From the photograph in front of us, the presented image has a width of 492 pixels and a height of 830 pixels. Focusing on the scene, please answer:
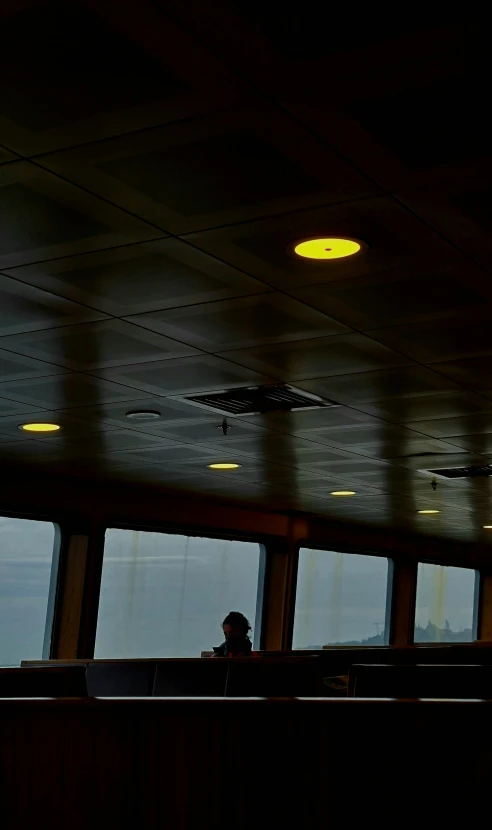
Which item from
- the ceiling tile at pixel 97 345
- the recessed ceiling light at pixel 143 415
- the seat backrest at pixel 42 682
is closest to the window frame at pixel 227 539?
the recessed ceiling light at pixel 143 415

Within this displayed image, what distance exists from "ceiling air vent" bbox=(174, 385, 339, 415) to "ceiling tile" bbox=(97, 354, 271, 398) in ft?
0.45

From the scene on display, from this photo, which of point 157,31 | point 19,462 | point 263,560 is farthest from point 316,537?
point 157,31

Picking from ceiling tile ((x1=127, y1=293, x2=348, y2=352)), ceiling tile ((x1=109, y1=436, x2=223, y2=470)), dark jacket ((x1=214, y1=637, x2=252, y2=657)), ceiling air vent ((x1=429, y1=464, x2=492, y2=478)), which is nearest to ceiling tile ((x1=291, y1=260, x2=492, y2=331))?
ceiling tile ((x1=127, y1=293, x2=348, y2=352))

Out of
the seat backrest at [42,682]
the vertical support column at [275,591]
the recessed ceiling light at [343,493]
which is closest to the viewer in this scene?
the seat backrest at [42,682]

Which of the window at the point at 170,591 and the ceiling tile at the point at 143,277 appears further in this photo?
the window at the point at 170,591

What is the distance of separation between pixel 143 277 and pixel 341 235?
2.81ft

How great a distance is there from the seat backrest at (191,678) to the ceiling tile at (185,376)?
1443 mm

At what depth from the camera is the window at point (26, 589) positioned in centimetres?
1037

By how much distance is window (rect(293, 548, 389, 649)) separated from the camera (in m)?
14.3

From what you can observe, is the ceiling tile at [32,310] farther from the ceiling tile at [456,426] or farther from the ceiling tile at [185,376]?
the ceiling tile at [456,426]

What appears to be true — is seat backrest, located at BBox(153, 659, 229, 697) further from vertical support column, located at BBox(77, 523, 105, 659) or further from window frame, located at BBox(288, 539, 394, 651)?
window frame, located at BBox(288, 539, 394, 651)

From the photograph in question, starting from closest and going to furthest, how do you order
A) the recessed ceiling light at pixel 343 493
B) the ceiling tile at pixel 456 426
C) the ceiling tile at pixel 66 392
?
the ceiling tile at pixel 66 392 → the ceiling tile at pixel 456 426 → the recessed ceiling light at pixel 343 493

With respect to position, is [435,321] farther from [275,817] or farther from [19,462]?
[19,462]

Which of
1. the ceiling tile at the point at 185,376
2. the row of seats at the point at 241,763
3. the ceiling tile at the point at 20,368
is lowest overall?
the row of seats at the point at 241,763
